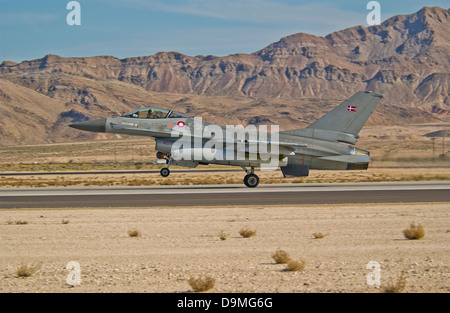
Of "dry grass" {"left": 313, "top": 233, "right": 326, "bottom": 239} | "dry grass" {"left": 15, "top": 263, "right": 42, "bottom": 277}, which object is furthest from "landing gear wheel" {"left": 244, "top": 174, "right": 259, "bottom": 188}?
"dry grass" {"left": 15, "top": 263, "right": 42, "bottom": 277}

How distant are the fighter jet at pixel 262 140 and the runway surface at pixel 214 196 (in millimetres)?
1380

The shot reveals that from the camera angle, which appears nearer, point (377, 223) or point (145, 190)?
point (377, 223)

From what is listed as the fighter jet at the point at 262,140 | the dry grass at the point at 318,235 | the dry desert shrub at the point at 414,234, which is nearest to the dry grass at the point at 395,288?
the dry grass at the point at 318,235

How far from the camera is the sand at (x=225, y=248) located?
9.39 m

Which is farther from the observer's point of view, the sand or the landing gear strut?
the landing gear strut

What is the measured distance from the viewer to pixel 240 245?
1280cm

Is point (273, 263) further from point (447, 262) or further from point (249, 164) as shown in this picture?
point (249, 164)

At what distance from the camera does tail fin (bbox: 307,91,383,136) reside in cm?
2709

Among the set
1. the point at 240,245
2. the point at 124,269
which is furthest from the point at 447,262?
the point at 124,269

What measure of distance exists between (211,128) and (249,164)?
2.62 metres

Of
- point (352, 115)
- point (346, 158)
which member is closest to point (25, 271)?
point (346, 158)

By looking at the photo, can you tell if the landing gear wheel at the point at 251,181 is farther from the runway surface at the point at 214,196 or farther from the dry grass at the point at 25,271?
the dry grass at the point at 25,271

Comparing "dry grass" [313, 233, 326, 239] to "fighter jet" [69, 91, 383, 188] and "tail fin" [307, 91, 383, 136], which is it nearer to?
"fighter jet" [69, 91, 383, 188]

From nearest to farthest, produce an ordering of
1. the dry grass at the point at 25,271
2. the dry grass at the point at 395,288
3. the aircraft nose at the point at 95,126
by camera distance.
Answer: the dry grass at the point at 395,288
the dry grass at the point at 25,271
the aircraft nose at the point at 95,126
